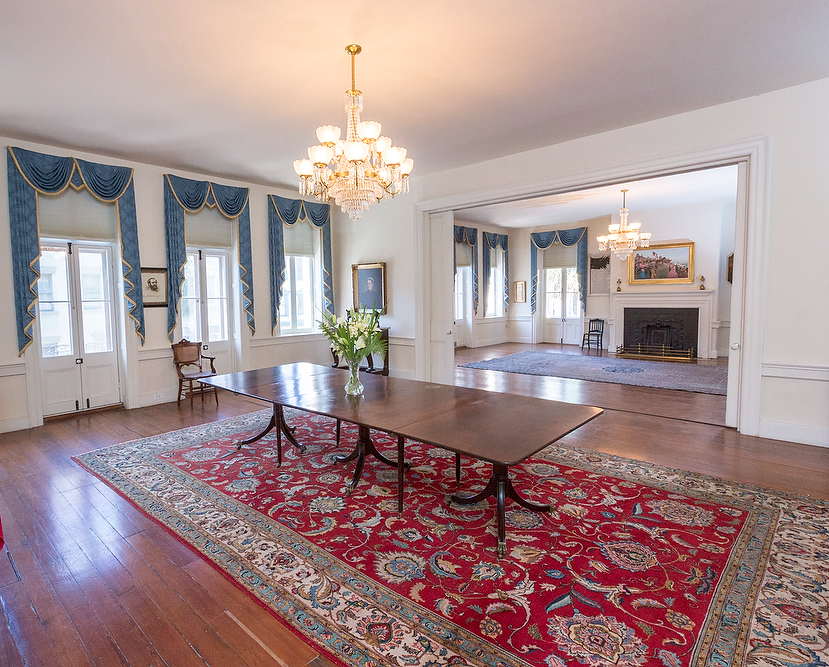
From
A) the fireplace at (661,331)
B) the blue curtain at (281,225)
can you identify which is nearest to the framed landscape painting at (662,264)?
the fireplace at (661,331)

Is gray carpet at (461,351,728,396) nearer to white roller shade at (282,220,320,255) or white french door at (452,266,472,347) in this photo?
white french door at (452,266,472,347)

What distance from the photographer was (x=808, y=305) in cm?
405

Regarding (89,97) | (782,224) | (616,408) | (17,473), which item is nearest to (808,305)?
(782,224)

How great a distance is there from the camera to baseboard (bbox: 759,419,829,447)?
13.3 feet

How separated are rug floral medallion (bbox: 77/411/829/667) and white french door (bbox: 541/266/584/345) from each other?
8854 mm

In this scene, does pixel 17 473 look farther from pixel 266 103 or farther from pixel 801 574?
pixel 801 574

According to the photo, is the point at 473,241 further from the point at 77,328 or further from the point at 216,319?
the point at 77,328

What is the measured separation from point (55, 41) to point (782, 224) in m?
5.96

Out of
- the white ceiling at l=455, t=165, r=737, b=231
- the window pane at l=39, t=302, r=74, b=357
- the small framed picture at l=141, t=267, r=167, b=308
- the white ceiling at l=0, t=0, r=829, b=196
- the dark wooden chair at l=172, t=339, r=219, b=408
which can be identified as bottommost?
the dark wooden chair at l=172, t=339, r=219, b=408

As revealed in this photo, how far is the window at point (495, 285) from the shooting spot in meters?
12.5

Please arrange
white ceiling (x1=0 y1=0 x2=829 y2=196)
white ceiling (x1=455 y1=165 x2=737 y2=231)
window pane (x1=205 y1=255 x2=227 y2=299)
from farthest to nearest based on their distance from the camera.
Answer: white ceiling (x1=455 y1=165 x2=737 y2=231)
window pane (x1=205 y1=255 x2=227 y2=299)
white ceiling (x1=0 y1=0 x2=829 y2=196)

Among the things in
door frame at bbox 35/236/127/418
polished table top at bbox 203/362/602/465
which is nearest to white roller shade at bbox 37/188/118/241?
door frame at bbox 35/236/127/418

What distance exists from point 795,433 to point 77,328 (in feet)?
25.7

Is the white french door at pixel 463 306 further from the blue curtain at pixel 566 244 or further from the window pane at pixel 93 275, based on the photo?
the window pane at pixel 93 275
